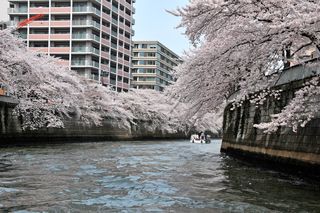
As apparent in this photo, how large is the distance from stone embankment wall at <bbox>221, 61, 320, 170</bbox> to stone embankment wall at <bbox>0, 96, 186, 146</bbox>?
48.9 ft

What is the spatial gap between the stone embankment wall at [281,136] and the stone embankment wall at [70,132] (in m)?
14.9

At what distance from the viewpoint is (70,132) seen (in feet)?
116

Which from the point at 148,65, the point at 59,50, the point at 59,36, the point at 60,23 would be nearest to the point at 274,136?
the point at 59,50

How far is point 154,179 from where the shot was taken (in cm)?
1180

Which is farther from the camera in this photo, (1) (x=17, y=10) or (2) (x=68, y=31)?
(2) (x=68, y=31)

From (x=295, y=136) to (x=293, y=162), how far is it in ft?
2.84

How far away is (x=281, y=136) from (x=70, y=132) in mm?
24200

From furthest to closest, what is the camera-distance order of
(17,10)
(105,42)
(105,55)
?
(105,42), (105,55), (17,10)

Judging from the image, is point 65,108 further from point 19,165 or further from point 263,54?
point 263,54

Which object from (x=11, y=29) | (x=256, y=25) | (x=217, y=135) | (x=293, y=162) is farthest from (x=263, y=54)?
(x=217, y=135)

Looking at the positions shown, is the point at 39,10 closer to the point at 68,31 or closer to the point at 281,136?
the point at 68,31

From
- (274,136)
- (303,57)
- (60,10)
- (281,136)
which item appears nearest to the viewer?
(281,136)

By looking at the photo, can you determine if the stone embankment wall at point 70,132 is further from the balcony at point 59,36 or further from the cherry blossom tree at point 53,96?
the balcony at point 59,36

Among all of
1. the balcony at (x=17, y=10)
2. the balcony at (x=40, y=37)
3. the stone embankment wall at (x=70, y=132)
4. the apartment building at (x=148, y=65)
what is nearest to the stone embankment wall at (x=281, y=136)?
the stone embankment wall at (x=70, y=132)
